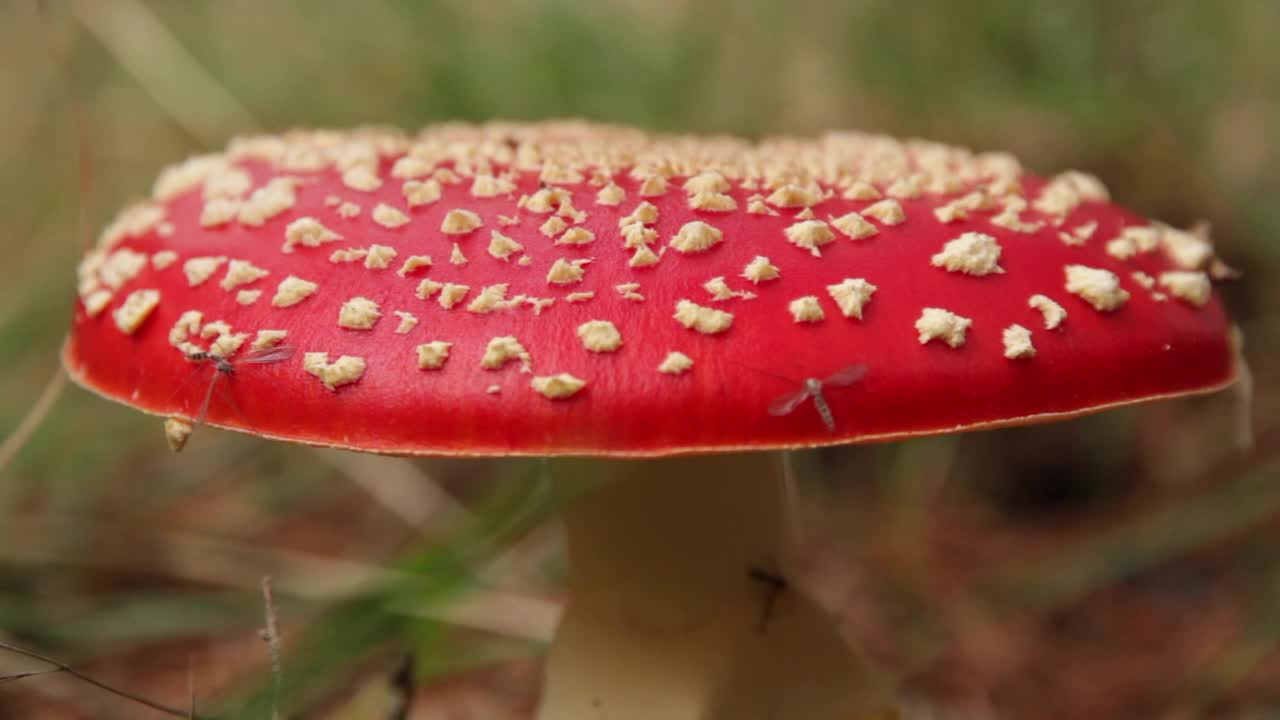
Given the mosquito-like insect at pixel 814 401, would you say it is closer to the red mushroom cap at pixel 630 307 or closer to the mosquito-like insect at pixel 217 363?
the red mushroom cap at pixel 630 307

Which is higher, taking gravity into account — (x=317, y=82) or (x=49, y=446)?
(x=317, y=82)

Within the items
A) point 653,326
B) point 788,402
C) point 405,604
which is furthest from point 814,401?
point 405,604

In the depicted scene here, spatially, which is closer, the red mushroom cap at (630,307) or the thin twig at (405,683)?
the red mushroom cap at (630,307)

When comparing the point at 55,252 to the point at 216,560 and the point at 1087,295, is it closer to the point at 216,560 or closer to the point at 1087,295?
the point at 216,560

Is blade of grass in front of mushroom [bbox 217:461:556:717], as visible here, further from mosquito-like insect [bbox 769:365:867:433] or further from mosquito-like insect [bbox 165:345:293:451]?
mosquito-like insect [bbox 769:365:867:433]

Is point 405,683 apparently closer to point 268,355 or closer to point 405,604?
point 405,604

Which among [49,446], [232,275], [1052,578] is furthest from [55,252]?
[1052,578]

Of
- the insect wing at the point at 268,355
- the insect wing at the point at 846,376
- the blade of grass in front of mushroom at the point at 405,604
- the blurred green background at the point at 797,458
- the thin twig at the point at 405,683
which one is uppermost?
the blurred green background at the point at 797,458

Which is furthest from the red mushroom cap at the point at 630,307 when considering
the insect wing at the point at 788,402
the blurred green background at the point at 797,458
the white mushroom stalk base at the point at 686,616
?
the blurred green background at the point at 797,458
